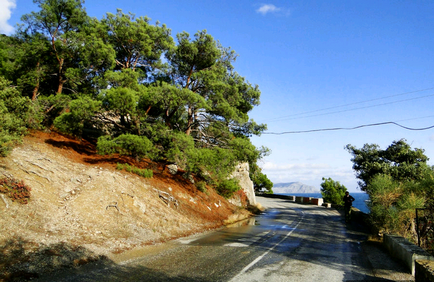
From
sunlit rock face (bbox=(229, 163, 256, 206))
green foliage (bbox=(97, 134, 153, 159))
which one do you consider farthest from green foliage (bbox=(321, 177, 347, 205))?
green foliage (bbox=(97, 134, 153, 159))

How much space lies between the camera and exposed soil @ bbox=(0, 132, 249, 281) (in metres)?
6.96

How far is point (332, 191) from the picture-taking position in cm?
7931

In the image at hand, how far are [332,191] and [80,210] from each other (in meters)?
80.2

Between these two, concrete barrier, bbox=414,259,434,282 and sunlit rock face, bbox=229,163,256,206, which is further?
sunlit rock face, bbox=229,163,256,206

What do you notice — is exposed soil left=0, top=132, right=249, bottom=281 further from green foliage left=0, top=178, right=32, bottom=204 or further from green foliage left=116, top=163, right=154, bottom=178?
green foliage left=116, top=163, right=154, bottom=178

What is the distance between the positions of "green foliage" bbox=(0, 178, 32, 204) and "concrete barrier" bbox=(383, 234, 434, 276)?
11484 mm

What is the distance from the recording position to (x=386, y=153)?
23188 millimetres

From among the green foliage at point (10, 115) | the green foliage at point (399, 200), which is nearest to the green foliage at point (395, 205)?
the green foliage at point (399, 200)

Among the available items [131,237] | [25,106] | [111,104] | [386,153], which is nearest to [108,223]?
[131,237]

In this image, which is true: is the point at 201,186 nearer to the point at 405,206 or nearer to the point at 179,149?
the point at 179,149

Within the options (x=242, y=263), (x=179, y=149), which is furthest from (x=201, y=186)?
(x=242, y=263)

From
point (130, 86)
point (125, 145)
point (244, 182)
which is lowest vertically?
point (244, 182)

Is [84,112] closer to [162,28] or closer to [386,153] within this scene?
[162,28]

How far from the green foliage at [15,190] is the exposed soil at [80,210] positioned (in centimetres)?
21
